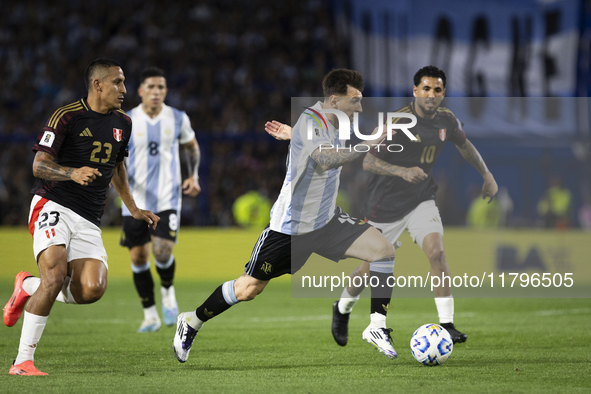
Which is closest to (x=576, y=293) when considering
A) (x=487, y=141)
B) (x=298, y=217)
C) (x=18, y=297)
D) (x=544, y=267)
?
(x=544, y=267)

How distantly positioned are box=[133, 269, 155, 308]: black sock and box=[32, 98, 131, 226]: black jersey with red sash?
2530mm

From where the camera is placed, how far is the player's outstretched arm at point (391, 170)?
586 cm

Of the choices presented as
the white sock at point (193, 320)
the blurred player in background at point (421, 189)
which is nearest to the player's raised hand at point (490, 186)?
the blurred player in background at point (421, 189)

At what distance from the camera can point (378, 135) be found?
6008 millimetres

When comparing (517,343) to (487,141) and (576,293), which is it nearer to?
(576,293)

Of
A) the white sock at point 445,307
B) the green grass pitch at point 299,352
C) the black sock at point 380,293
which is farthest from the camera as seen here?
the white sock at point 445,307

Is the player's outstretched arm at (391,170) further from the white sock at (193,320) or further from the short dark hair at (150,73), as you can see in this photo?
the short dark hair at (150,73)

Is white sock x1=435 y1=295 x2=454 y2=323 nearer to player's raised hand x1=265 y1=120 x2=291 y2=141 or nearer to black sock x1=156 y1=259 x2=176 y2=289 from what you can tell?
player's raised hand x1=265 y1=120 x2=291 y2=141

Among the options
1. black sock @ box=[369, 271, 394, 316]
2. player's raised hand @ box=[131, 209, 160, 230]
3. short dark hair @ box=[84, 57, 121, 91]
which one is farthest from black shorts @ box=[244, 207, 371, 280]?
short dark hair @ box=[84, 57, 121, 91]

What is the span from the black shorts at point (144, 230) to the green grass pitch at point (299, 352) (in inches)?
38.5

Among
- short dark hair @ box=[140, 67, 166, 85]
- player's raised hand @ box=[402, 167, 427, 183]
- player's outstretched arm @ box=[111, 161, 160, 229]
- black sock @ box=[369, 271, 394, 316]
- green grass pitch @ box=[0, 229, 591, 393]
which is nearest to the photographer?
green grass pitch @ box=[0, 229, 591, 393]

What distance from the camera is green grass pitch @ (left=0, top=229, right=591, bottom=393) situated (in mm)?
4785

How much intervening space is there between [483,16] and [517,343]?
10.7 meters

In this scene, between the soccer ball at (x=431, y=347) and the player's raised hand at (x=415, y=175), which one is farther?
the player's raised hand at (x=415, y=175)
